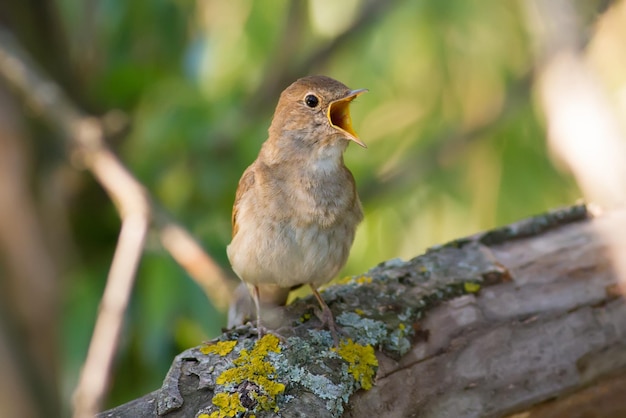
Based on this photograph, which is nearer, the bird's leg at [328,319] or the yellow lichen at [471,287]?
the bird's leg at [328,319]

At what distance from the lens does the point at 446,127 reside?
6.14 m

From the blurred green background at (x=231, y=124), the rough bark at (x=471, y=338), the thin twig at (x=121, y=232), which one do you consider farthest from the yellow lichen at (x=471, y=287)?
the blurred green background at (x=231, y=124)

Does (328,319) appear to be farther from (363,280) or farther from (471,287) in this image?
(471,287)

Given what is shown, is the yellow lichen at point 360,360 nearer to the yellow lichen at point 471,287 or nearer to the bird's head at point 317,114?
the yellow lichen at point 471,287

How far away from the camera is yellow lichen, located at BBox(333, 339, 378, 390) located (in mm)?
2541

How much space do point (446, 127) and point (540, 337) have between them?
3480mm

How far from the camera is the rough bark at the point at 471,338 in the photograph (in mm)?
2457

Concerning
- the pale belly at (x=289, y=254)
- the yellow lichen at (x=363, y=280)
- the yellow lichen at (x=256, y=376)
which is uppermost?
the pale belly at (x=289, y=254)

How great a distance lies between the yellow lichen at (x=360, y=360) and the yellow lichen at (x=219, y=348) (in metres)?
0.35

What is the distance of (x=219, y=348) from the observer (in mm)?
2557

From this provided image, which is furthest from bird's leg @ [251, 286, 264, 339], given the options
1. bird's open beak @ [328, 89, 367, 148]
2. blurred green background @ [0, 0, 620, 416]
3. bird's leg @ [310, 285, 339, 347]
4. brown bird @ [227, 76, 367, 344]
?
blurred green background @ [0, 0, 620, 416]

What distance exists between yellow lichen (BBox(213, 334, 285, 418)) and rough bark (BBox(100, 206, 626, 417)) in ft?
0.06

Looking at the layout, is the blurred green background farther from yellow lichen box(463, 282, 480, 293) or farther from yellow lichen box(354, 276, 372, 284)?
yellow lichen box(463, 282, 480, 293)

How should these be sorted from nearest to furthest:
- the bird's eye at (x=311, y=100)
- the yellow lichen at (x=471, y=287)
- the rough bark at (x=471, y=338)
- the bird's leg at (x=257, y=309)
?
the rough bark at (x=471, y=338) → the bird's leg at (x=257, y=309) → the yellow lichen at (x=471, y=287) → the bird's eye at (x=311, y=100)
